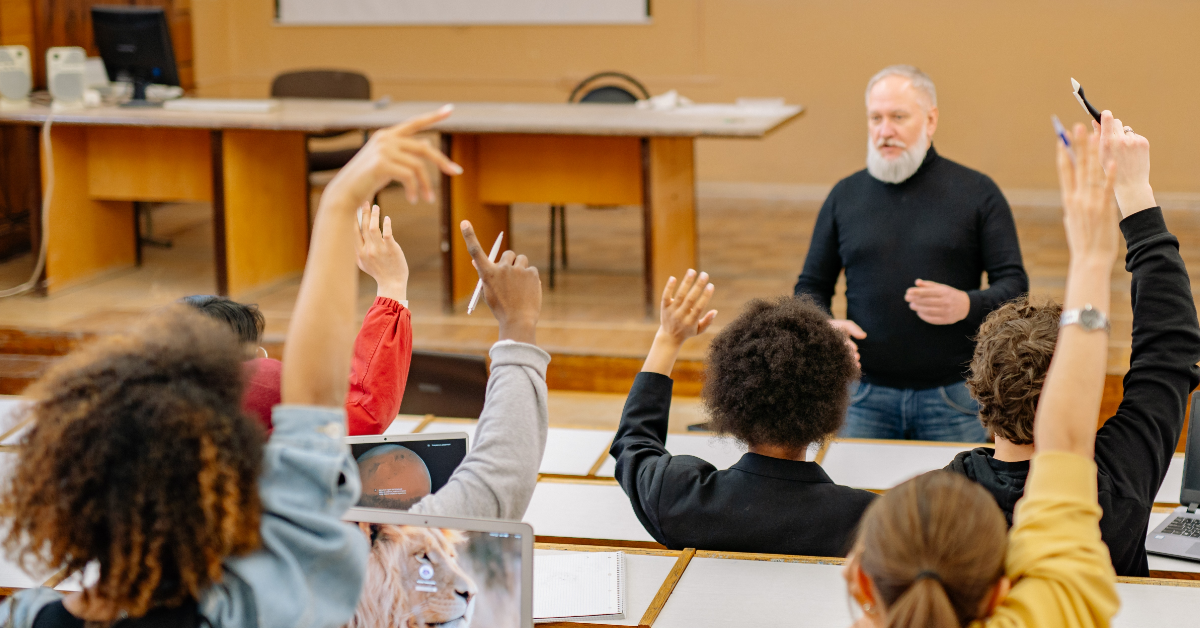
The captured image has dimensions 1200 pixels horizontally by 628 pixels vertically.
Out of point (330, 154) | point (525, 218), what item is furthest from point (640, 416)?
point (525, 218)

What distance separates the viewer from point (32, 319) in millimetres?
4262

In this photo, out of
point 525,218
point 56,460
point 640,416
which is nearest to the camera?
point 56,460

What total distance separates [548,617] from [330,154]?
433 centimetres

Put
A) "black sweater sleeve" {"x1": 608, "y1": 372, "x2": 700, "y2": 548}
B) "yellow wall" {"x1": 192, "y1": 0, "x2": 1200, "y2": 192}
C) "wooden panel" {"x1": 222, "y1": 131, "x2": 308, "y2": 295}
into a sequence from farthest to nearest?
"yellow wall" {"x1": 192, "y1": 0, "x2": 1200, "y2": 192}, "wooden panel" {"x1": 222, "y1": 131, "x2": 308, "y2": 295}, "black sweater sleeve" {"x1": 608, "y1": 372, "x2": 700, "y2": 548}

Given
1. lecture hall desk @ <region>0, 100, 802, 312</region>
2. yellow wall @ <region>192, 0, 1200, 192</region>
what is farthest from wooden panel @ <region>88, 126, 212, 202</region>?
yellow wall @ <region>192, 0, 1200, 192</region>

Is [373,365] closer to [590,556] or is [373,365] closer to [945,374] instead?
[590,556]

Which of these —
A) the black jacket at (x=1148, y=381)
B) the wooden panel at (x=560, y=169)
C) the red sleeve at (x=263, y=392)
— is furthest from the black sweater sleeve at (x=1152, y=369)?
the wooden panel at (x=560, y=169)

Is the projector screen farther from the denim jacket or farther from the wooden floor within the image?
the denim jacket

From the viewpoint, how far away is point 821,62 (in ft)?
21.6

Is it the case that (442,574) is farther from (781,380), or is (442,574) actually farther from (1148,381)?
(1148,381)

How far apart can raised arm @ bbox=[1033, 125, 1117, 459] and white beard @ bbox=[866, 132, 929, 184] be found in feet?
5.46

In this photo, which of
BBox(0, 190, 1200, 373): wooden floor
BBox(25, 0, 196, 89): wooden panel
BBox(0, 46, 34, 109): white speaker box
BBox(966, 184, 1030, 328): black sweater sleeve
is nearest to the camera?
BBox(966, 184, 1030, 328): black sweater sleeve

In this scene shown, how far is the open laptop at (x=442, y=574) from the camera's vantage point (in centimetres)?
124

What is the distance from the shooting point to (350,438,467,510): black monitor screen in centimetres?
163
